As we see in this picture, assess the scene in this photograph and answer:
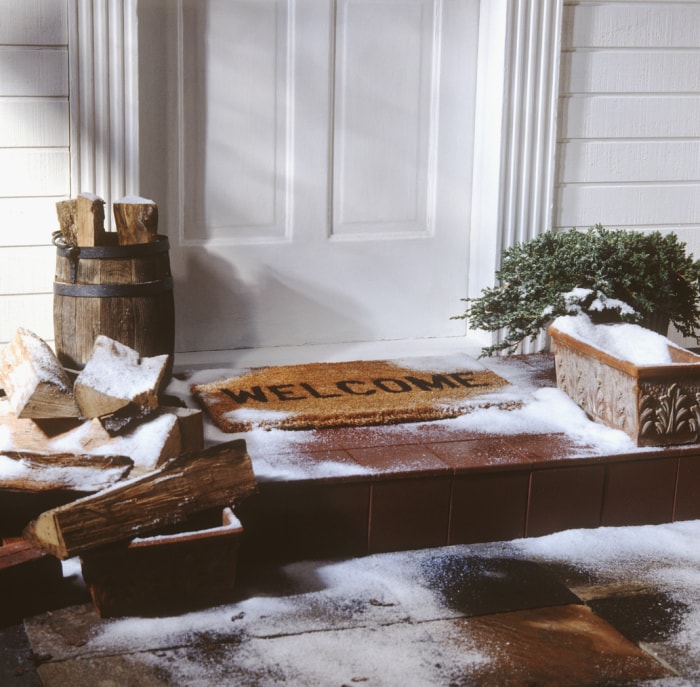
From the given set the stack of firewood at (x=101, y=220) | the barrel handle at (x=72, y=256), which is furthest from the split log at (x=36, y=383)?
the stack of firewood at (x=101, y=220)

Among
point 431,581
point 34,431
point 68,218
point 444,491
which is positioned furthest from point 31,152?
point 431,581

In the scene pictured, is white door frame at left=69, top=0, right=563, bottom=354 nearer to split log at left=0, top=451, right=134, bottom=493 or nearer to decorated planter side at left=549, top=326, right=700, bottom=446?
decorated planter side at left=549, top=326, right=700, bottom=446

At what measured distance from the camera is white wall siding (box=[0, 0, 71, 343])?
10.7ft

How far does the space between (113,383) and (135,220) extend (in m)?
0.67

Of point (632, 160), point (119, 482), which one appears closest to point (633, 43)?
point (632, 160)

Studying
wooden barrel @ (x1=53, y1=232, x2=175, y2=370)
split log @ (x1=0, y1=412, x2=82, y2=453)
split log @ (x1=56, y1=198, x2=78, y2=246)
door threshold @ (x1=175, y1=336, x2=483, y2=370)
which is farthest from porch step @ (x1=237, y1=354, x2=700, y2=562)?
split log @ (x1=56, y1=198, x2=78, y2=246)

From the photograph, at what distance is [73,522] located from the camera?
2242 millimetres

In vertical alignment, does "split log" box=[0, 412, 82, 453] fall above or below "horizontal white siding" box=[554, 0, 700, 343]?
below

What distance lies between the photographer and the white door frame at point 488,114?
3.32 meters

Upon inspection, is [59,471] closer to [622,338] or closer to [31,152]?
[31,152]

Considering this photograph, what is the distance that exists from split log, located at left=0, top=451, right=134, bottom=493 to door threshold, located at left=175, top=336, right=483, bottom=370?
1079 millimetres

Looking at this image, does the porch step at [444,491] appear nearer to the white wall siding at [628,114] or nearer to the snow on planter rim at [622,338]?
the snow on planter rim at [622,338]

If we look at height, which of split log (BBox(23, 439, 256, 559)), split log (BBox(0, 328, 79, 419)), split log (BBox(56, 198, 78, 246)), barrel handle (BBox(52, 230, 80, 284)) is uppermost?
split log (BBox(56, 198, 78, 246))

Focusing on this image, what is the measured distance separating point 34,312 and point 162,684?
1.68m
